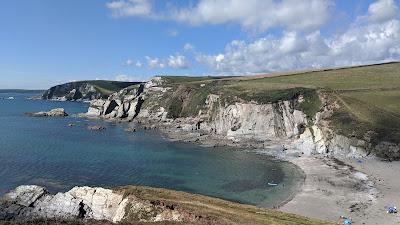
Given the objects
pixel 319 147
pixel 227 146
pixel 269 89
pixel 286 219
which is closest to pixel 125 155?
pixel 227 146

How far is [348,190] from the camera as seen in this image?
8150 cm

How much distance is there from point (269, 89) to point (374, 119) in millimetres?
43547

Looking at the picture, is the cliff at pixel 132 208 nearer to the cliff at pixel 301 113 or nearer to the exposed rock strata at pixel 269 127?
the exposed rock strata at pixel 269 127

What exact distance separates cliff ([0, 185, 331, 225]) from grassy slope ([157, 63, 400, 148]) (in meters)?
74.1

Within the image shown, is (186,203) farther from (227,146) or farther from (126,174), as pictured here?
(227,146)

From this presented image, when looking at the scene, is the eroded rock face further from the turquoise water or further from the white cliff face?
the white cliff face

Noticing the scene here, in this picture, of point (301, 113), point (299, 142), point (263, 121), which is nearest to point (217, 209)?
point (299, 142)

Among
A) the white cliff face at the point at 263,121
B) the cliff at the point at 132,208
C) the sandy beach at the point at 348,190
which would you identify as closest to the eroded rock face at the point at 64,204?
the cliff at the point at 132,208

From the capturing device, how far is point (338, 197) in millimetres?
77250

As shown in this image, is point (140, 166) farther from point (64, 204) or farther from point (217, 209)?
point (217, 209)

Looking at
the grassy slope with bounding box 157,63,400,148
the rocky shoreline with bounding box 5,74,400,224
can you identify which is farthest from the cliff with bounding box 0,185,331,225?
the grassy slope with bounding box 157,63,400,148

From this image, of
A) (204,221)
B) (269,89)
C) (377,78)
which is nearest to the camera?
(204,221)

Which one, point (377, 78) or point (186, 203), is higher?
point (377, 78)

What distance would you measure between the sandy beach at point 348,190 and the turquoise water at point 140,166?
421cm
